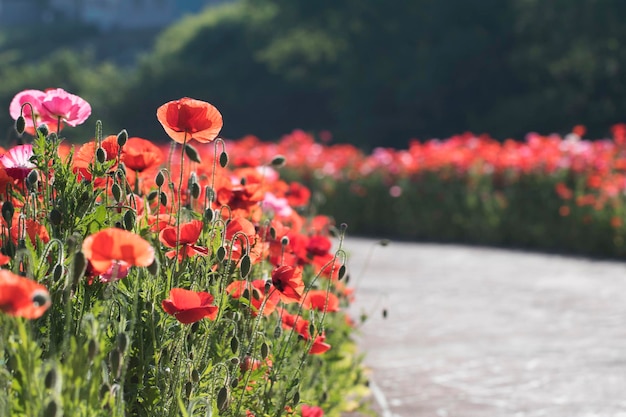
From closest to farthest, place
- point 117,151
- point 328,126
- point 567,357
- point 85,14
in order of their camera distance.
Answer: point 117,151
point 567,357
point 328,126
point 85,14

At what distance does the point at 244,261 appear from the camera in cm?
214

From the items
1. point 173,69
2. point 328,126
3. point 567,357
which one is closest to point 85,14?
point 173,69

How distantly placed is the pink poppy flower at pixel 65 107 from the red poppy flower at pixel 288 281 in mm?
640

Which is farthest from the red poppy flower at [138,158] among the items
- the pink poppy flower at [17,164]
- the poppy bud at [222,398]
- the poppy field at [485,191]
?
the poppy field at [485,191]

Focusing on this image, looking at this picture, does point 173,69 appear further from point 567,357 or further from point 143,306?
point 143,306

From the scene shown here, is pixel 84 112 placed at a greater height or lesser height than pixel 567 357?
greater

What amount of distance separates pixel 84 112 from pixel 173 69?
84.1 feet

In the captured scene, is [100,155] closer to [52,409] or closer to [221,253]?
[221,253]

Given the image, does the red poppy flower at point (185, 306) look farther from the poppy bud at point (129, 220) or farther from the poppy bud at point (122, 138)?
the poppy bud at point (122, 138)

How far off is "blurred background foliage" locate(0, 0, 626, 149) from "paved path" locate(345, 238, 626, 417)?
35.9 feet

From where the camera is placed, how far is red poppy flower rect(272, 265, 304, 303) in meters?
2.24

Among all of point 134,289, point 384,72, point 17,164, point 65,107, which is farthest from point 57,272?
point 384,72

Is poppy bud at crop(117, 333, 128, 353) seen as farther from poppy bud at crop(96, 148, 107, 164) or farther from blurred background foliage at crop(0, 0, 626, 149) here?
blurred background foliage at crop(0, 0, 626, 149)

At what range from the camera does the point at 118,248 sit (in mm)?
1628
